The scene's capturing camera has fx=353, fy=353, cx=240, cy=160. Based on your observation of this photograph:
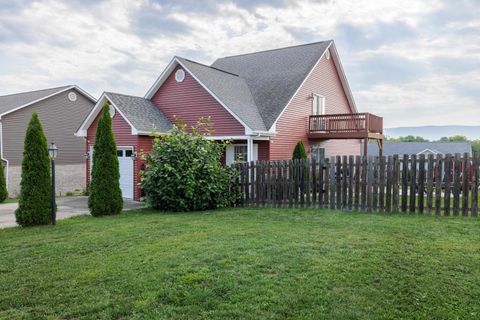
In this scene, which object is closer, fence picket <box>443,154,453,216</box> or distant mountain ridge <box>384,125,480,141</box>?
fence picket <box>443,154,453,216</box>

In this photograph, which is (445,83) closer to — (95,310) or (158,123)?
(158,123)

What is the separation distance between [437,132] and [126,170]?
268ft

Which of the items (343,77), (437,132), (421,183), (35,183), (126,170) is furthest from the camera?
(437,132)

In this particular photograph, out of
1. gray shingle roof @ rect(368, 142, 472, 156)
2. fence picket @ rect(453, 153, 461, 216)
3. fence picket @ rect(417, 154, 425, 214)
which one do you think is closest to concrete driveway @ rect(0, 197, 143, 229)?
fence picket @ rect(417, 154, 425, 214)

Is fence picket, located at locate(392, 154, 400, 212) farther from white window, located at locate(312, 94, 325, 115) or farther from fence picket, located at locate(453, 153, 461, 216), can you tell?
white window, located at locate(312, 94, 325, 115)

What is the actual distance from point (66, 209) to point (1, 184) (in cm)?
550

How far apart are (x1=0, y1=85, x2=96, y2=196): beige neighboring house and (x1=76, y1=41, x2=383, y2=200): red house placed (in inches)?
278

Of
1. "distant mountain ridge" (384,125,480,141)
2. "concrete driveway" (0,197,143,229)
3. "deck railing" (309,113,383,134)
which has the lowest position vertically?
"concrete driveway" (0,197,143,229)

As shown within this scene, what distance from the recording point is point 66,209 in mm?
11453

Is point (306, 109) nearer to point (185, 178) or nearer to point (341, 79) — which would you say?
point (341, 79)

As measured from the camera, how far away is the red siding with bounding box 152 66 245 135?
14348 millimetres

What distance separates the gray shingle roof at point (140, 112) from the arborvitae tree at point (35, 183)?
5.03m

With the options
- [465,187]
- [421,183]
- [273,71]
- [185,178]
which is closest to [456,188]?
[465,187]

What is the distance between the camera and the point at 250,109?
15.2 meters
